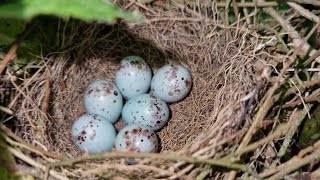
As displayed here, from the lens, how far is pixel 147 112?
164cm

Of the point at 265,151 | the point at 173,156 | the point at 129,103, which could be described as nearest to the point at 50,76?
the point at 129,103

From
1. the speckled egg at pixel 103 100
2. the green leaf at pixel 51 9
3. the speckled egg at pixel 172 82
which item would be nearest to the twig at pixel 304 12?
the speckled egg at pixel 172 82

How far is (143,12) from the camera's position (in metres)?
1.67

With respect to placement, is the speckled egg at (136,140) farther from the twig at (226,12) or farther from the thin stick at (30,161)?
the twig at (226,12)

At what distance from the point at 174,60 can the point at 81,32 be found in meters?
0.36

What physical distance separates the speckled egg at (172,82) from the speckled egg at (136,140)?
0.61 ft

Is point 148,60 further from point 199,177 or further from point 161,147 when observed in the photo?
point 199,177

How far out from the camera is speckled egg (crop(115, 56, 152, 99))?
168 centimetres

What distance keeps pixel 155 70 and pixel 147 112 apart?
9.3 inches

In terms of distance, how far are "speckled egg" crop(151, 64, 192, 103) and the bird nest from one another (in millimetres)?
71

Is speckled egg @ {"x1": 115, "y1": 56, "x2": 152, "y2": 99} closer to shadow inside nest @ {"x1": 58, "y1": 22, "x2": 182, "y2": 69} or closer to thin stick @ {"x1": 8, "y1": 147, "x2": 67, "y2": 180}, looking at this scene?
shadow inside nest @ {"x1": 58, "y1": 22, "x2": 182, "y2": 69}

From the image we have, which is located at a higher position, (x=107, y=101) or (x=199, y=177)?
(x=107, y=101)

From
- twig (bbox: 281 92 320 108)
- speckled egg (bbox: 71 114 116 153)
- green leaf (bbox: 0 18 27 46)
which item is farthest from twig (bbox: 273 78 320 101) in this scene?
green leaf (bbox: 0 18 27 46)

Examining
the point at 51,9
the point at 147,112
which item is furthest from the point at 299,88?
the point at 51,9
